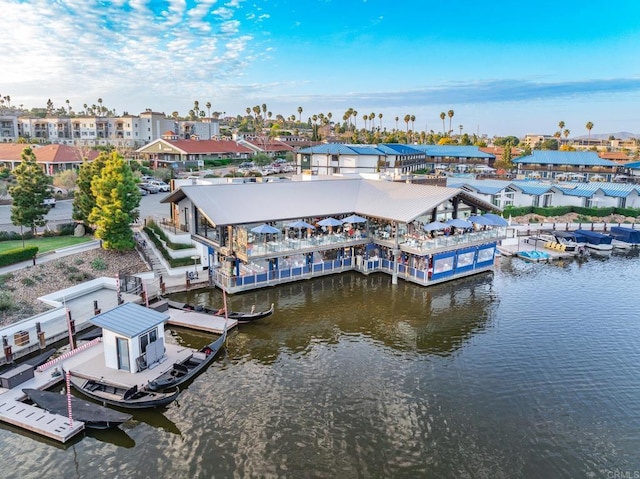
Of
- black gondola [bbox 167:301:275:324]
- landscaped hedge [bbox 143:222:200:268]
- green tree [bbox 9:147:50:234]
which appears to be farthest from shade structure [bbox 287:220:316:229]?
green tree [bbox 9:147:50:234]

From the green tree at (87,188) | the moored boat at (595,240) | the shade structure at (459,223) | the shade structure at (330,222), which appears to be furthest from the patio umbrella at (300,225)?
the moored boat at (595,240)

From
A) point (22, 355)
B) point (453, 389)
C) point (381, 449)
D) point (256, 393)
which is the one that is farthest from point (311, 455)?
point (22, 355)

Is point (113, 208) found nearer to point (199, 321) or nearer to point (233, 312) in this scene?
point (199, 321)

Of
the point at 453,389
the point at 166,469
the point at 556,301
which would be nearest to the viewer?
the point at 166,469

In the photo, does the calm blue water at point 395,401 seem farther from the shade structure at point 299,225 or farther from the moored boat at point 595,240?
the moored boat at point 595,240

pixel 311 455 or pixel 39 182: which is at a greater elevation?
pixel 39 182

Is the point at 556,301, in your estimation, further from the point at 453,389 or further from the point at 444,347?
the point at 453,389

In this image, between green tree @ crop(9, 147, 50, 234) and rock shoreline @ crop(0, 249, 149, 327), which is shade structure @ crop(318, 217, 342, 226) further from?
green tree @ crop(9, 147, 50, 234)
